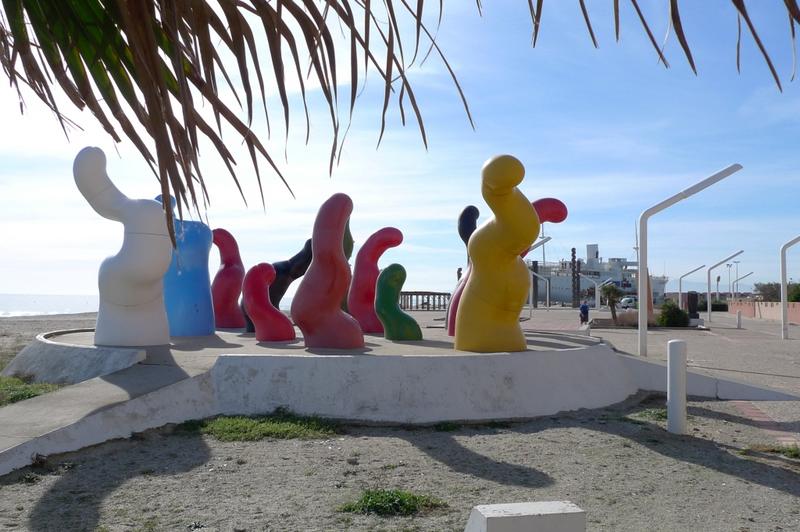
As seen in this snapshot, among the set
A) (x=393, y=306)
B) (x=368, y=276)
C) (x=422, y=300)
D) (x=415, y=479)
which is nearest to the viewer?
(x=415, y=479)

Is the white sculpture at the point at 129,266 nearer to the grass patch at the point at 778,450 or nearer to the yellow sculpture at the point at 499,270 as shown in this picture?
the yellow sculpture at the point at 499,270

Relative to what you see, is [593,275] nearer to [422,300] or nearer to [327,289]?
[422,300]

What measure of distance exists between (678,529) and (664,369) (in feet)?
22.3

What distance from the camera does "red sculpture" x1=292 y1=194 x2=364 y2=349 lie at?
10188 millimetres

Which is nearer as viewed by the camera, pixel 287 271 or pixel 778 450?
pixel 778 450

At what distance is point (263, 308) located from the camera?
473 inches

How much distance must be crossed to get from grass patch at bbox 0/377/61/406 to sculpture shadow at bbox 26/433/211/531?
2.01m

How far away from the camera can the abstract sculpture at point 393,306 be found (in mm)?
11656

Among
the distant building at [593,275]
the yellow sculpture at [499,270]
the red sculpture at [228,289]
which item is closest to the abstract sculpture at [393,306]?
the yellow sculpture at [499,270]

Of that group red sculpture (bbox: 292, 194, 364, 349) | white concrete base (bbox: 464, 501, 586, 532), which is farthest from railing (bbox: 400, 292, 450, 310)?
white concrete base (bbox: 464, 501, 586, 532)

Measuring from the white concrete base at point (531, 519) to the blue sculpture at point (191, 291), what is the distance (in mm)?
11098

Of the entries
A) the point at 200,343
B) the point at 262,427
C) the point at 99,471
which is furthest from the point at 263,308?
the point at 99,471

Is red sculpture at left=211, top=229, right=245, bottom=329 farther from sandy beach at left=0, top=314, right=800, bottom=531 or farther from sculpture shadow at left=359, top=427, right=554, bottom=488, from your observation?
sculpture shadow at left=359, top=427, right=554, bottom=488

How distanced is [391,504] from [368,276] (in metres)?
9.10
